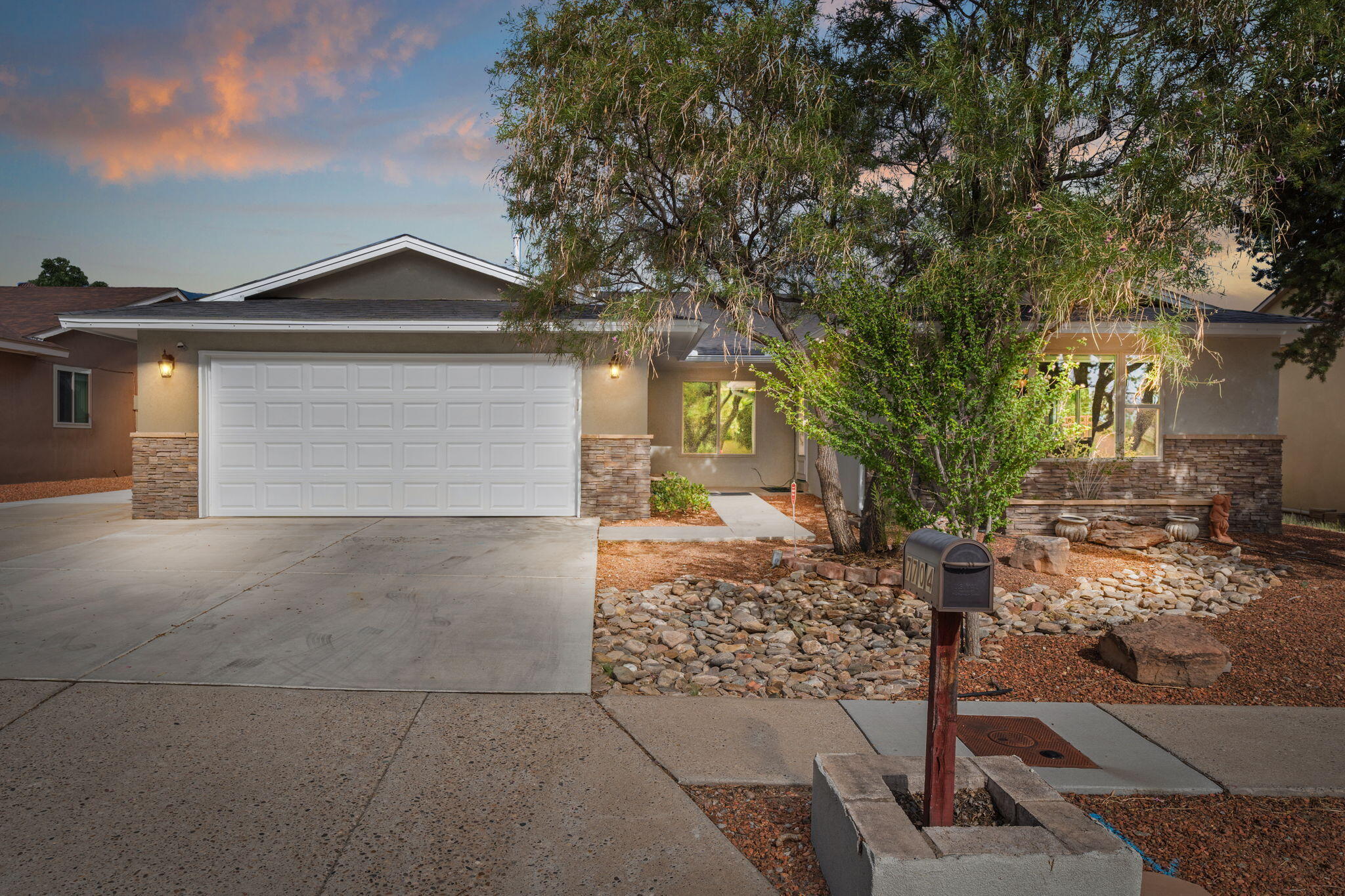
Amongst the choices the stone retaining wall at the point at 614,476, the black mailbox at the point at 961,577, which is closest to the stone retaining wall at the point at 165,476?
the stone retaining wall at the point at 614,476

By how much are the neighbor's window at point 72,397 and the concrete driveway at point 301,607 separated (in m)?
8.75

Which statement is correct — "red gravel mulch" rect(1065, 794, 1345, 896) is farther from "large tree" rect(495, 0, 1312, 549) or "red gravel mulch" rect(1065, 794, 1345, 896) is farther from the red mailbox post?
"large tree" rect(495, 0, 1312, 549)

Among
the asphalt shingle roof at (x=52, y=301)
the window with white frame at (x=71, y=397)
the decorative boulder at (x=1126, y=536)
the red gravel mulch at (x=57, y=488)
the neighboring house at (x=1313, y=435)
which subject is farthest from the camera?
the asphalt shingle roof at (x=52, y=301)

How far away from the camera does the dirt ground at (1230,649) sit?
4.06m

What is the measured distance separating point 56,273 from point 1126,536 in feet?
134

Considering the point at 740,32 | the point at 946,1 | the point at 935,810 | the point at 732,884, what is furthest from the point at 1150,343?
the point at 732,884

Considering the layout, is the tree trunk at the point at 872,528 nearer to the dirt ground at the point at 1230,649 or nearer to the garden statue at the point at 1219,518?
the dirt ground at the point at 1230,649

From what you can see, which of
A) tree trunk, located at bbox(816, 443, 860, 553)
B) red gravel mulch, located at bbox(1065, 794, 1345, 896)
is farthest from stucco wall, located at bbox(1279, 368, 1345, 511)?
red gravel mulch, located at bbox(1065, 794, 1345, 896)

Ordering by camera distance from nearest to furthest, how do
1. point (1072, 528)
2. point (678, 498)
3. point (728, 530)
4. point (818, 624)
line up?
point (818, 624), point (1072, 528), point (728, 530), point (678, 498)

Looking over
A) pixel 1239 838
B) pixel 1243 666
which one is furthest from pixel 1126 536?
pixel 1239 838

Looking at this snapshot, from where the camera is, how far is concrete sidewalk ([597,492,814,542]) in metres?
8.89

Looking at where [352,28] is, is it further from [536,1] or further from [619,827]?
[619,827]

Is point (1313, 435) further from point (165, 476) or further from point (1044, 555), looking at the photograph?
point (165, 476)

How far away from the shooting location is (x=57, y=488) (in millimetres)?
14445
